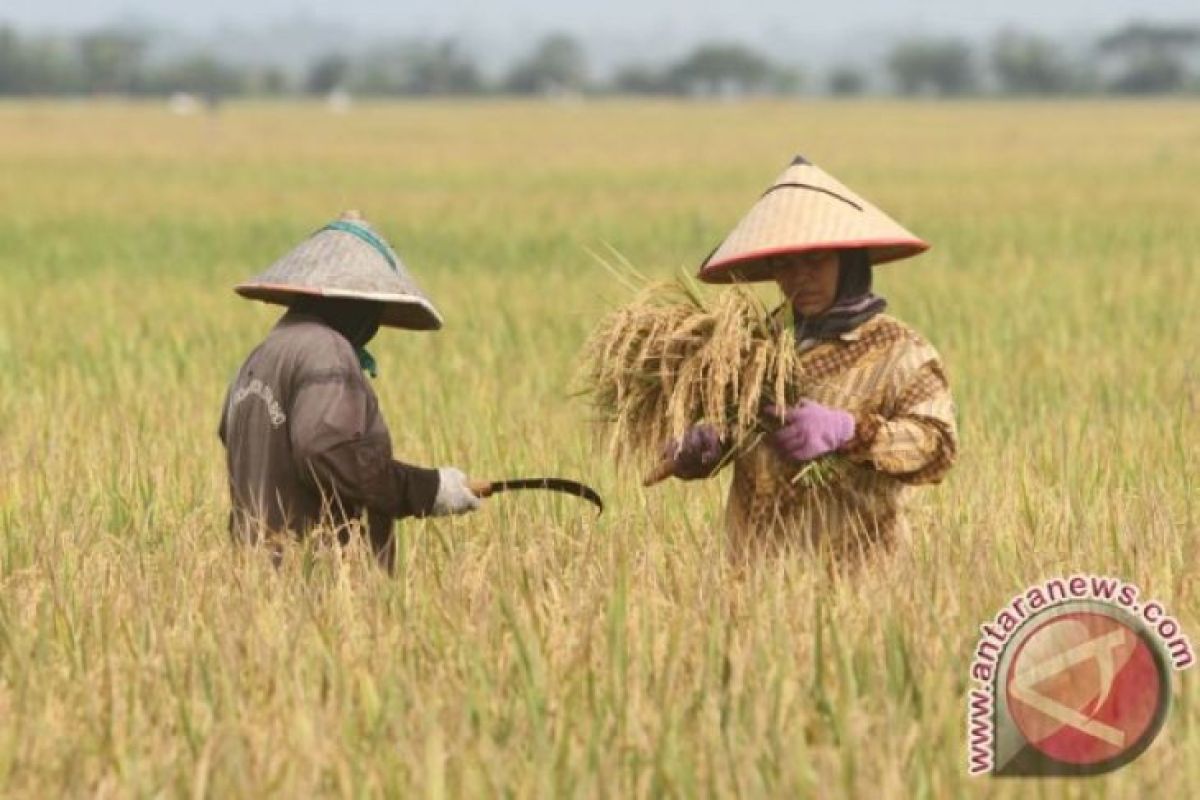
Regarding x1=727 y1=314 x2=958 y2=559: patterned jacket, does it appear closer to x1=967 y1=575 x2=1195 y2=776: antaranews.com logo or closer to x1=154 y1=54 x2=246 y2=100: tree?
x1=967 y1=575 x2=1195 y2=776: antaranews.com logo

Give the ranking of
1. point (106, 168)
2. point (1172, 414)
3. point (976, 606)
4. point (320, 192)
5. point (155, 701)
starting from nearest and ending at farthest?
point (155, 701) → point (976, 606) → point (1172, 414) → point (320, 192) → point (106, 168)

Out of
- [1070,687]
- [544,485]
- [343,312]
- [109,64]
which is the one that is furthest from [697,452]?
[109,64]

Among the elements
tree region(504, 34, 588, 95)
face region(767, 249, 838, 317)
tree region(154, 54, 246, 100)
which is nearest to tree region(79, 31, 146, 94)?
tree region(154, 54, 246, 100)

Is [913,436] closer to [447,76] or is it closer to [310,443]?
[310,443]

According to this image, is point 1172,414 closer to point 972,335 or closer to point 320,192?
point 972,335

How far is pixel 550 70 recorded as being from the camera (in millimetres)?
166125

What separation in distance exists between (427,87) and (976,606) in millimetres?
154375

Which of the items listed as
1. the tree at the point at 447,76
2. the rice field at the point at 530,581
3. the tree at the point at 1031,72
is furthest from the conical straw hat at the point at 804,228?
the tree at the point at 447,76

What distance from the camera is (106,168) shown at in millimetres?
32844

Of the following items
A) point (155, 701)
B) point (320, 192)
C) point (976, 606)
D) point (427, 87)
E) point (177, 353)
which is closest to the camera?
point (155, 701)

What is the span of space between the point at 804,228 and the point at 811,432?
0.35 m

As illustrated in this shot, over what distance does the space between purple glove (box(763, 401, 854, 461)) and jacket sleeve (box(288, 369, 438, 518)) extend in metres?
0.60

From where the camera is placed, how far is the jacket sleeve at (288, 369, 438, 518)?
148 inches

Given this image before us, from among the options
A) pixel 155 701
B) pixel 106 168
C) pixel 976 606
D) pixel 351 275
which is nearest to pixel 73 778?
pixel 155 701
